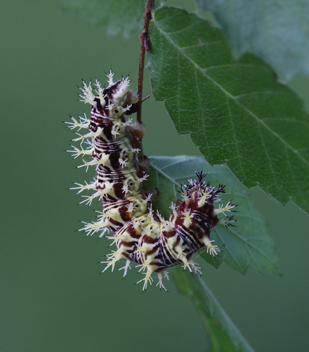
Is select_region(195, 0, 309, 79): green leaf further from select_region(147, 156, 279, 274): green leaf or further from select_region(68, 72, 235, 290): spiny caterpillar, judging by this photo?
select_region(147, 156, 279, 274): green leaf

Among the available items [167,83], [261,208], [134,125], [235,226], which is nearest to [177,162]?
[134,125]

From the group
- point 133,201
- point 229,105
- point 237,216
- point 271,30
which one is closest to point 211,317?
point 237,216

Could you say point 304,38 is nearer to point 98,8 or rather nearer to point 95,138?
point 95,138

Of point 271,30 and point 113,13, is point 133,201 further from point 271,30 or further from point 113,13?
point 271,30

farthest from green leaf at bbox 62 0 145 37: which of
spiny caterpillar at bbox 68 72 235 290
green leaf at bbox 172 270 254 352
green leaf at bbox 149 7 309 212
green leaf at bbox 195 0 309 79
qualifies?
green leaf at bbox 172 270 254 352

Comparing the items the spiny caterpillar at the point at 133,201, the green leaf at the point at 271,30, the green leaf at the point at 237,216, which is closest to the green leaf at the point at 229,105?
the green leaf at the point at 271,30

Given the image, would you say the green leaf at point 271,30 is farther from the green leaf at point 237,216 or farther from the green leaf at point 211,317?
the green leaf at point 211,317
